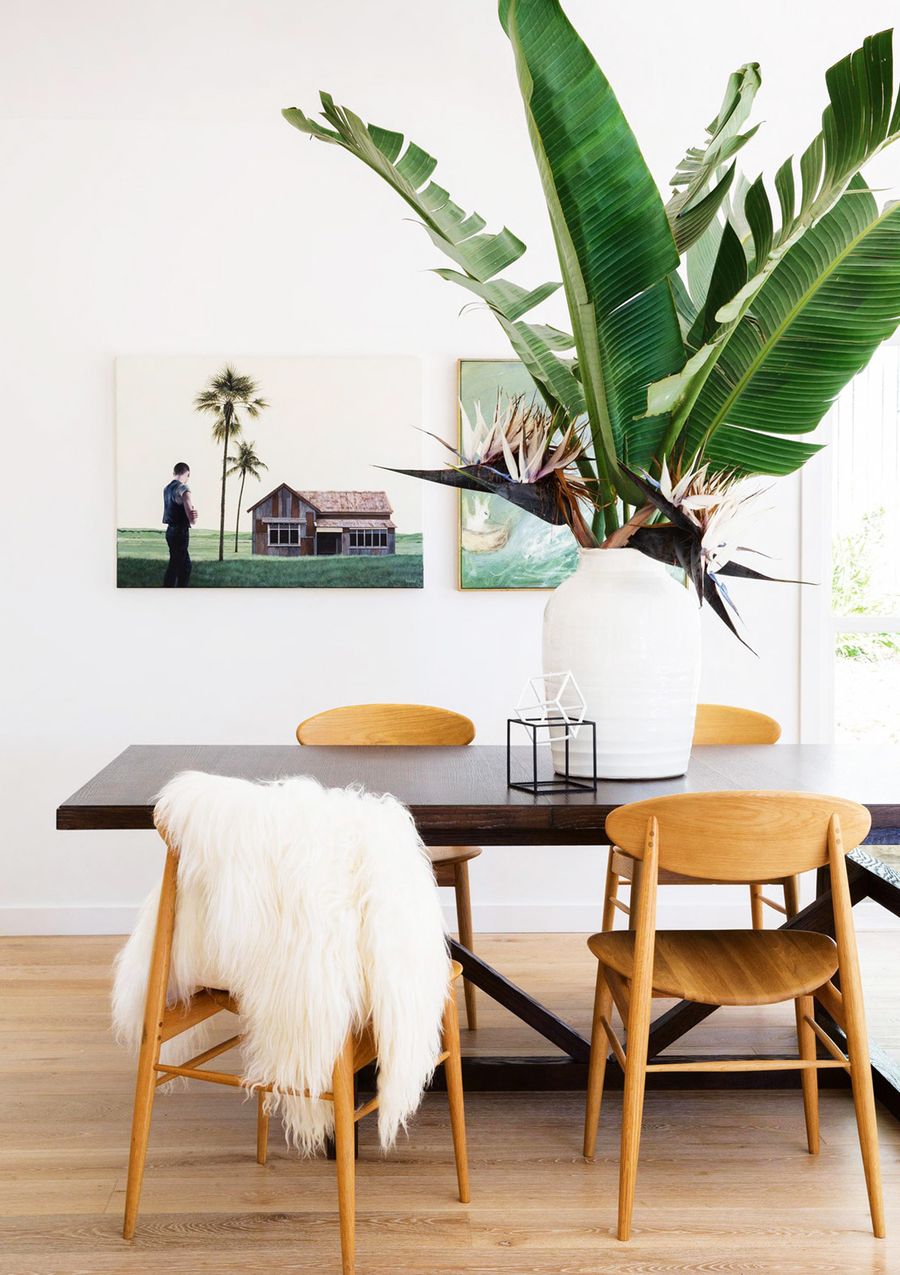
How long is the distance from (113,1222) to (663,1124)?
110cm

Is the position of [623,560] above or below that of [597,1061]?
above

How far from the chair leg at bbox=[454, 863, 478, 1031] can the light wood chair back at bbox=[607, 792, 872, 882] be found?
948 mm

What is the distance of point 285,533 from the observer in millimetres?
3547

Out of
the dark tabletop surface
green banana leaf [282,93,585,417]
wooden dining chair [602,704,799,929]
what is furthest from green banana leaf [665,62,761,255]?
wooden dining chair [602,704,799,929]

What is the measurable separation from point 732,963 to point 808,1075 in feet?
1.24

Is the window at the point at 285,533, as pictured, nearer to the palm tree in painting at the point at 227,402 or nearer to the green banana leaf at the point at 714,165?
the palm tree in painting at the point at 227,402

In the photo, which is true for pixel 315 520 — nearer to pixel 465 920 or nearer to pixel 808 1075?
pixel 465 920

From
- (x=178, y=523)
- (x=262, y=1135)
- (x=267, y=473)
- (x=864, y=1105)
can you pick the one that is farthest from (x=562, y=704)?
(x=178, y=523)

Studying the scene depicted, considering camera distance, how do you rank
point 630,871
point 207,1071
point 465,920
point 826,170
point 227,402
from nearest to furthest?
point 207,1071 → point 826,170 → point 630,871 → point 465,920 → point 227,402

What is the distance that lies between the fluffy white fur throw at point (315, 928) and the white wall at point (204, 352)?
1.89 m

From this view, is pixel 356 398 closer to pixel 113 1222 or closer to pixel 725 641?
pixel 725 641

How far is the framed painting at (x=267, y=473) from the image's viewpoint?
352 cm

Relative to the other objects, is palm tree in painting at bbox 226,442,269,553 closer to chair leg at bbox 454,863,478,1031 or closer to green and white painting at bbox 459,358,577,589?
green and white painting at bbox 459,358,577,589

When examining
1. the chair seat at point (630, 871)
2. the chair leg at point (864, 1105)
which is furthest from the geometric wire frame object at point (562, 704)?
the chair leg at point (864, 1105)
